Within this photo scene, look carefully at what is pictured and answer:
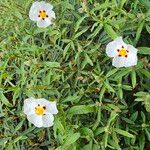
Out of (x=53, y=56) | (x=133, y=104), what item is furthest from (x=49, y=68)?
(x=133, y=104)

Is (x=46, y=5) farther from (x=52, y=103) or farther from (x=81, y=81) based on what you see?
(x=52, y=103)

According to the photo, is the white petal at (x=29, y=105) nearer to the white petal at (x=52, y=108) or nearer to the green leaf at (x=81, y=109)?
the white petal at (x=52, y=108)

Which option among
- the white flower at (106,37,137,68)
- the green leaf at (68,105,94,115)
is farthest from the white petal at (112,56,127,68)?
the green leaf at (68,105,94,115)

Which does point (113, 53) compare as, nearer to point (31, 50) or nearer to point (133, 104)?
point (133, 104)

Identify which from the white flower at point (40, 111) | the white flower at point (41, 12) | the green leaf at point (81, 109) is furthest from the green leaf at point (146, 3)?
the white flower at point (40, 111)

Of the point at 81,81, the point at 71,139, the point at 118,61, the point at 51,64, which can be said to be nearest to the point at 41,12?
the point at 51,64

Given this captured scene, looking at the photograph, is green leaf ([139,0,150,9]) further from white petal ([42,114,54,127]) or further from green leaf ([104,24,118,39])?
white petal ([42,114,54,127])

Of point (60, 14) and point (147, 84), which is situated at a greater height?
point (60, 14)
